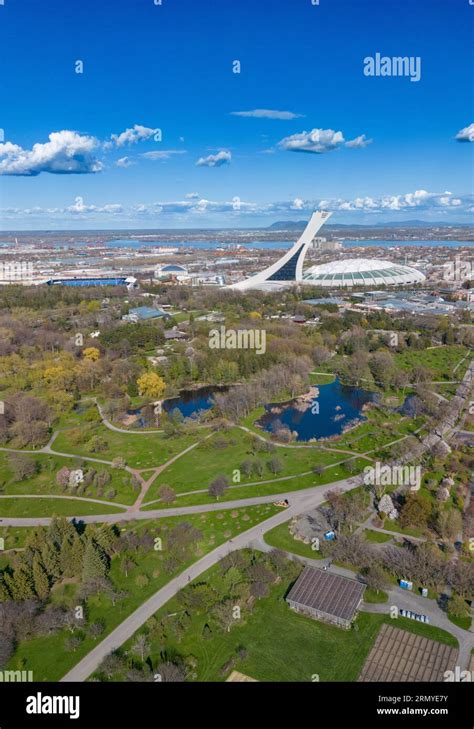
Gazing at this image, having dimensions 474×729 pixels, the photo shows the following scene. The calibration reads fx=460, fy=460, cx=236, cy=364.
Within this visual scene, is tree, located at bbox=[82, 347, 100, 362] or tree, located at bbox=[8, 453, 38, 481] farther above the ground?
tree, located at bbox=[82, 347, 100, 362]

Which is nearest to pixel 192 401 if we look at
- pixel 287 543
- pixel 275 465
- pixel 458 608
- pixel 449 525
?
pixel 275 465

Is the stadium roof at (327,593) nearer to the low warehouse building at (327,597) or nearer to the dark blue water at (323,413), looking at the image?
the low warehouse building at (327,597)

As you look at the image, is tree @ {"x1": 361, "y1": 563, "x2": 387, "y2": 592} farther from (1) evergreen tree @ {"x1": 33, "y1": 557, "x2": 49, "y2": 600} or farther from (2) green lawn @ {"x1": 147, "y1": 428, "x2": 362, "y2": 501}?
(1) evergreen tree @ {"x1": 33, "y1": 557, "x2": 49, "y2": 600}

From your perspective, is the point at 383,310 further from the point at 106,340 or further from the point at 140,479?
the point at 140,479

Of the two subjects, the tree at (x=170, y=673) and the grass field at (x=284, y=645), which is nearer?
the tree at (x=170, y=673)

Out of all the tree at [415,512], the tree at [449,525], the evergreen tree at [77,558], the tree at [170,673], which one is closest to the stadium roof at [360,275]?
the tree at [415,512]

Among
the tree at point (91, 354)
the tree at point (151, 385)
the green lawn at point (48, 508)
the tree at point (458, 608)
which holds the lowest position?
the tree at point (458, 608)

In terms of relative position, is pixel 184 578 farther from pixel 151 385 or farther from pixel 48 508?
pixel 151 385

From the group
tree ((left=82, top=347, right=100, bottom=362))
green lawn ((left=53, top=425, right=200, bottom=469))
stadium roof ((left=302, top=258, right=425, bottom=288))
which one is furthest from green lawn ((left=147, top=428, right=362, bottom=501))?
stadium roof ((left=302, top=258, right=425, bottom=288))
